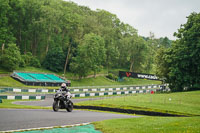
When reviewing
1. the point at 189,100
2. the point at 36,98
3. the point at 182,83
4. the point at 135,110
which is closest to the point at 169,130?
the point at 135,110

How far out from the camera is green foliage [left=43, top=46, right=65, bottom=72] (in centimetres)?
7756

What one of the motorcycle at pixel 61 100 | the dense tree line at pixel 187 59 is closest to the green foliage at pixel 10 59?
the dense tree line at pixel 187 59

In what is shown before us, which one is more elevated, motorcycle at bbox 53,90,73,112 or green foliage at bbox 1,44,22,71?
green foliage at bbox 1,44,22,71

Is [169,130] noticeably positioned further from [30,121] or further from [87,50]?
[87,50]

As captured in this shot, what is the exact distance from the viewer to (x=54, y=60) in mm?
77188

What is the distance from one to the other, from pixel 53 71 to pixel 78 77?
783 cm

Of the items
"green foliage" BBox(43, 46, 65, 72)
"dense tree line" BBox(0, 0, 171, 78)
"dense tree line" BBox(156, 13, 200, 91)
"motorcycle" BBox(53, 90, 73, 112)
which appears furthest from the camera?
"green foliage" BBox(43, 46, 65, 72)

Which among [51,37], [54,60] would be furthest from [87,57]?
[51,37]

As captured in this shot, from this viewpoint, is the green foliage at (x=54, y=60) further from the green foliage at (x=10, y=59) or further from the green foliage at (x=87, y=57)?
the green foliage at (x=10, y=59)

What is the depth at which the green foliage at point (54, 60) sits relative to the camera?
254 ft

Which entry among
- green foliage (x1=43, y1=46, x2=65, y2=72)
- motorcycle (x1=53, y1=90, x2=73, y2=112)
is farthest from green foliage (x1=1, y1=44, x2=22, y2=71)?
motorcycle (x1=53, y1=90, x2=73, y2=112)

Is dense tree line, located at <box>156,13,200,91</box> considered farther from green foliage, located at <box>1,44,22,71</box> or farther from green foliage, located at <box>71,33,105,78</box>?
green foliage, located at <box>1,44,22,71</box>

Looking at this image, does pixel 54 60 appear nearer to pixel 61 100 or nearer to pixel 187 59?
pixel 187 59

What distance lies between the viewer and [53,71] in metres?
78.6
